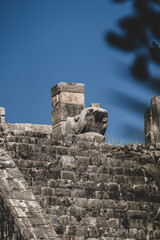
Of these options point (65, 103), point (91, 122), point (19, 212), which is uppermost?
point (65, 103)

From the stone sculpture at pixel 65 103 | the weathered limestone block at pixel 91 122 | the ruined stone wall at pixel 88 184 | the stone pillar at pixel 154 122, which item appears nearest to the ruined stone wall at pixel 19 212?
the ruined stone wall at pixel 88 184

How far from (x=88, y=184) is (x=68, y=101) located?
5.17 metres

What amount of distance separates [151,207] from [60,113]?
5338mm

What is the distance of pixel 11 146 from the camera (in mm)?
13500

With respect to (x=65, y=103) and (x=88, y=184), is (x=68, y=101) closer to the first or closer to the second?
(x=65, y=103)

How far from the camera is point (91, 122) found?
49.8 ft

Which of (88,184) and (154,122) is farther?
(154,122)

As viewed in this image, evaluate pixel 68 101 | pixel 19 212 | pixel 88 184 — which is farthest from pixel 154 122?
pixel 19 212

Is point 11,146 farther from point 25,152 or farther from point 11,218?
point 11,218

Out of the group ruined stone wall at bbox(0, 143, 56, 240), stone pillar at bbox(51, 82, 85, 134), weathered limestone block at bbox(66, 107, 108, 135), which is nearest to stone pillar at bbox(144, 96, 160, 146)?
weathered limestone block at bbox(66, 107, 108, 135)

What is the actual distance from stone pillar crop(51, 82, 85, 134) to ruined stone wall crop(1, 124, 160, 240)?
3.52 m

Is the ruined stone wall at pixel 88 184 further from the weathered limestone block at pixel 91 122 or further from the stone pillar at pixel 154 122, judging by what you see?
the stone pillar at pixel 154 122

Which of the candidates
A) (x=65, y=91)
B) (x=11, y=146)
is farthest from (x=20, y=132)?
(x=65, y=91)

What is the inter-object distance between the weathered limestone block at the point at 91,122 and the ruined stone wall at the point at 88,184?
1.06 feet
